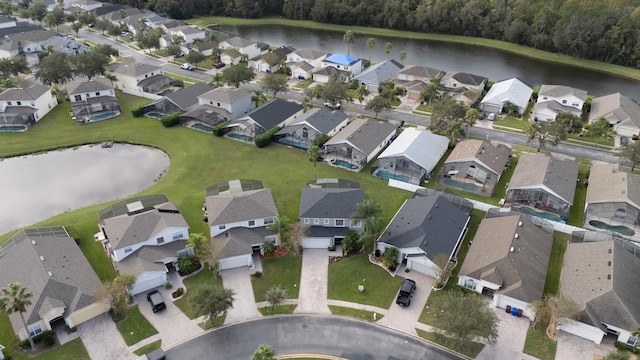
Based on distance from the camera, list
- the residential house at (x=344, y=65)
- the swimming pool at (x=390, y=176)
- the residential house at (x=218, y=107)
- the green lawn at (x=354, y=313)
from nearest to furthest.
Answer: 1. the green lawn at (x=354, y=313)
2. the swimming pool at (x=390, y=176)
3. the residential house at (x=218, y=107)
4. the residential house at (x=344, y=65)

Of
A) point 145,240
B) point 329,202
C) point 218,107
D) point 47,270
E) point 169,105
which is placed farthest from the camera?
point 169,105

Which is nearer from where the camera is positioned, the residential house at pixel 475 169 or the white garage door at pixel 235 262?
the white garage door at pixel 235 262

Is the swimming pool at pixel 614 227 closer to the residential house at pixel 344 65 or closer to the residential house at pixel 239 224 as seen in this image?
the residential house at pixel 239 224

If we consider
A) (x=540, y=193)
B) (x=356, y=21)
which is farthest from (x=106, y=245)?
(x=356, y=21)

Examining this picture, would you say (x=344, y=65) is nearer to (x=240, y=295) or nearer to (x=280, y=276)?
(x=280, y=276)

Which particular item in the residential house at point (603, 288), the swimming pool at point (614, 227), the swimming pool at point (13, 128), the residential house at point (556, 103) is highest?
the residential house at point (556, 103)

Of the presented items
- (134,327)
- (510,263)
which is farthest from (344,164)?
(134,327)

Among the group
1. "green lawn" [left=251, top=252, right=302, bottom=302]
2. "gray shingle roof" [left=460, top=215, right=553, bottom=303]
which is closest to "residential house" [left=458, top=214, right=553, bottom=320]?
"gray shingle roof" [left=460, top=215, right=553, bottom=303]

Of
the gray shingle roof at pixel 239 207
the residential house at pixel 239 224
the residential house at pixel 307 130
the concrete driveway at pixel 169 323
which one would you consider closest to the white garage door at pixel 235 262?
the residential house at pixel 239 224
